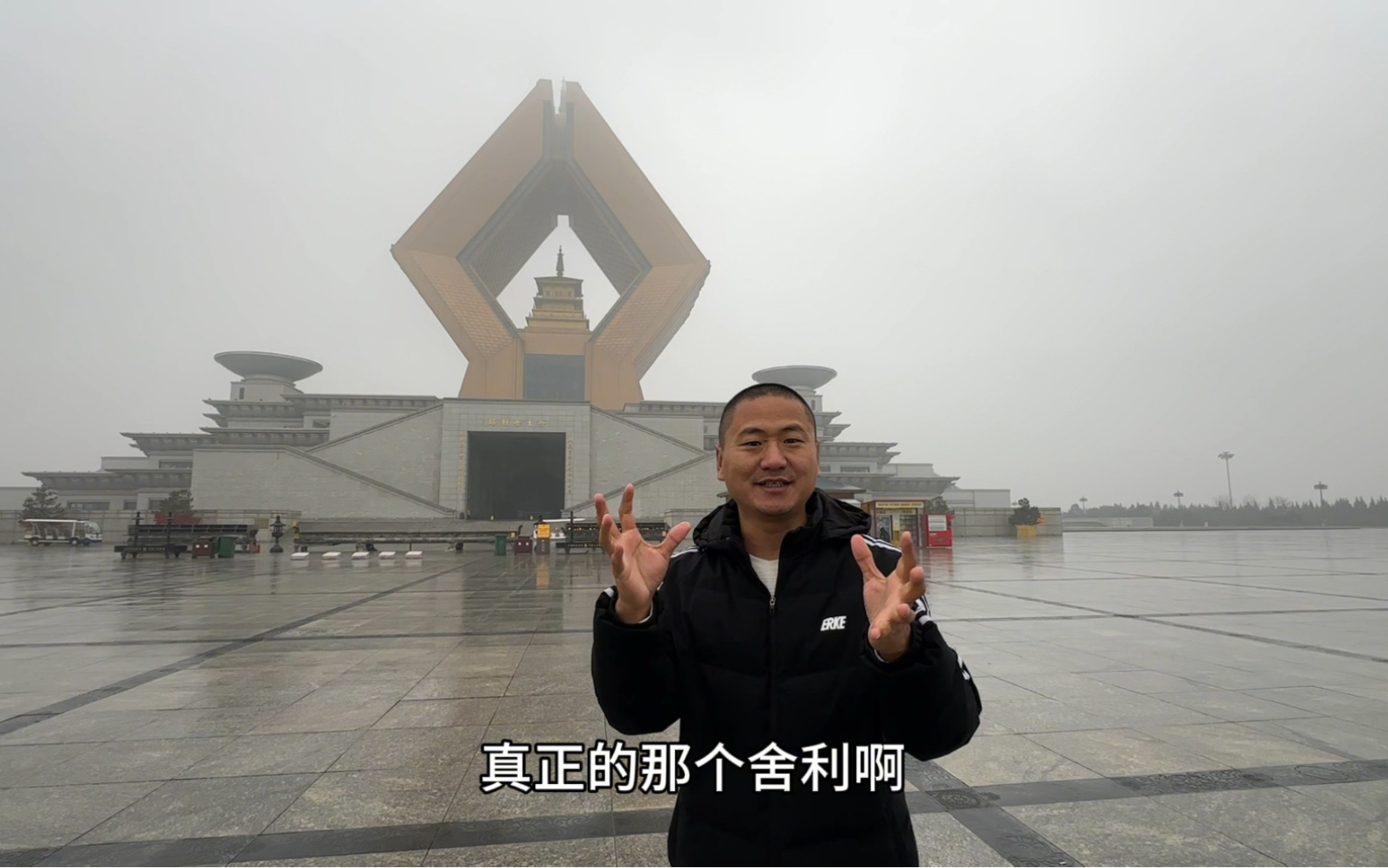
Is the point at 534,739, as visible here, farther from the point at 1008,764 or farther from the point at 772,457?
the point at 772,457

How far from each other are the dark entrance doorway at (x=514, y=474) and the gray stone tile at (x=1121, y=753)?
1251 inches

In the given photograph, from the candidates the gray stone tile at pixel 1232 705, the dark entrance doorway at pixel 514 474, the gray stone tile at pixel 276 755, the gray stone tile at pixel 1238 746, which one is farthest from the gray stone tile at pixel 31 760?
the dark entrance doorway at pixel 514 474

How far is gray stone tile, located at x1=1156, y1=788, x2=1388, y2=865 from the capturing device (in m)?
2.29

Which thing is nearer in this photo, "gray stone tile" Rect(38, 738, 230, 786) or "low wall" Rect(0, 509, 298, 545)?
"gray stone tile" Rect(38, 738, 230, 786)

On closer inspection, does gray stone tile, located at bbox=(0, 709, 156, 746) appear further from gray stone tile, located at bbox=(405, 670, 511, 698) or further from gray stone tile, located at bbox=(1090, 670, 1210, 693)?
gray stone tile, located at bbox=(1090, 670, 1210, 693)

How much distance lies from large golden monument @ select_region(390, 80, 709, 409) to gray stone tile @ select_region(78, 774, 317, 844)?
39.0m

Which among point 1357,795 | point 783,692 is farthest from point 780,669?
point 1357,795

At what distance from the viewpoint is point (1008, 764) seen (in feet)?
10.3

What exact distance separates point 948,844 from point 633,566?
1790 millimetres

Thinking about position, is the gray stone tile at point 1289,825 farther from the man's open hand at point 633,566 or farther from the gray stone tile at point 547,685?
the gray stone tile at point 547,685

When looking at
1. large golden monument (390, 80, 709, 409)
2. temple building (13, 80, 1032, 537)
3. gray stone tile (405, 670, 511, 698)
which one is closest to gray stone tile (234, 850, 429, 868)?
gray stone tile (405, 670, 511, 698)

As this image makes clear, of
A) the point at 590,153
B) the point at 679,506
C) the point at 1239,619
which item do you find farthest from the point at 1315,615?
the point at 590,153

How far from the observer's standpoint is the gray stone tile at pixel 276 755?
315 cm

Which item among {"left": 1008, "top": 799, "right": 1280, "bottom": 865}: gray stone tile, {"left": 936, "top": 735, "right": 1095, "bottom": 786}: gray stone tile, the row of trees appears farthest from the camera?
the row of trees
